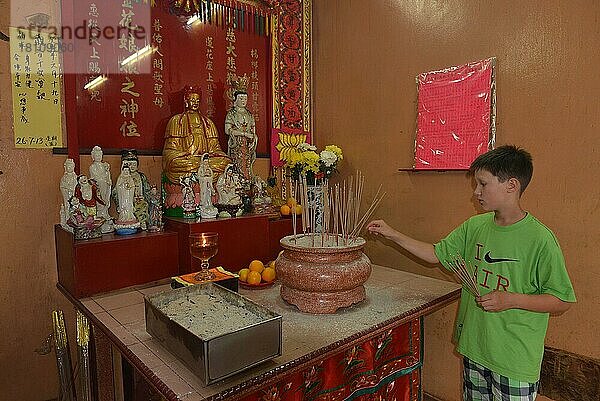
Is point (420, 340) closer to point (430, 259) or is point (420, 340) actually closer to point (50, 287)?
point (430, 259)

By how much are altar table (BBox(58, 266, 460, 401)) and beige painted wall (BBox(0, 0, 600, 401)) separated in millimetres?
281

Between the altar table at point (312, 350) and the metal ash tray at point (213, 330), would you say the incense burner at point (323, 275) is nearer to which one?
the altar table at point (312, 350)

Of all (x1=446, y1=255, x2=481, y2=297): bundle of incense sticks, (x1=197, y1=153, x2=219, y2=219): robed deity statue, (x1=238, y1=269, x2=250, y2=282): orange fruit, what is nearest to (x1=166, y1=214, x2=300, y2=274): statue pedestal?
(x1=197, y1=153, x2=219, y2=219): robed deity statue

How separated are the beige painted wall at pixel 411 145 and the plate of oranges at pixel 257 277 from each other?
2.42ft

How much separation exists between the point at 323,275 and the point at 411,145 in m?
1.04

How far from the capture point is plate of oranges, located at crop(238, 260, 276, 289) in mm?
1826

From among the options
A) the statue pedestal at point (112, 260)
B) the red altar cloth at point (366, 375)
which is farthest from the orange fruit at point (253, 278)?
the red altar cloth at point (366, 375)

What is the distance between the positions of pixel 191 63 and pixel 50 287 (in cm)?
127

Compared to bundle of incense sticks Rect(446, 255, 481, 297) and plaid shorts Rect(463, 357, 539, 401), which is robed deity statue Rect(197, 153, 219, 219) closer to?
bundle of incense sticks Rect(446, 255, 481, 297)

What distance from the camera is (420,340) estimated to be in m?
1.79

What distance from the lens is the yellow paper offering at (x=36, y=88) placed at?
1.83 meters

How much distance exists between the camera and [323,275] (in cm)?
150

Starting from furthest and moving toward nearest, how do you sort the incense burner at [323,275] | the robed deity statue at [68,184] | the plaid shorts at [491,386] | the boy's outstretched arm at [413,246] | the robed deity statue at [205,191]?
the robed deity statue at [205,191] < the robed deity statue at [68,184] < the boy's outstretched arm at [413,246] < the incense burner at [323,275] < the plaid shorts at [491,386]

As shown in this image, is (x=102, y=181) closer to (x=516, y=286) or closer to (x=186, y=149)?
(x=186, y=149)
